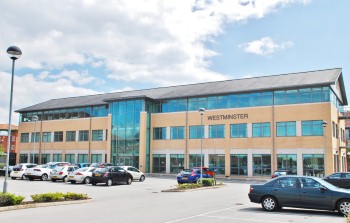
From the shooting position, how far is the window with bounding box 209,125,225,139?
43234 mm

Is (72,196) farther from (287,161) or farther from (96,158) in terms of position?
(96,158)

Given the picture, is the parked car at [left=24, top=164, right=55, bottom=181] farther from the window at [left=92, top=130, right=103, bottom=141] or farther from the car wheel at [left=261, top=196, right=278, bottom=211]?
the car wheel at [left=261, top=196, right=278, bottom=211]

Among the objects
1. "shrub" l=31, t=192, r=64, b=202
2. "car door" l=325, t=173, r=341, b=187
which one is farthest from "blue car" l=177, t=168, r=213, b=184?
"shrub" l=31, t=192, r=64, b=202

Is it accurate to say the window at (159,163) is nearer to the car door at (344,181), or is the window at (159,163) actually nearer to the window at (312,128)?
the window at (312,128)

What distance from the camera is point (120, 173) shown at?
91.4ft

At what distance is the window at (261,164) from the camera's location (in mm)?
39963

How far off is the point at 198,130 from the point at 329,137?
14227 millimetres

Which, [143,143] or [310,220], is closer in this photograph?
[310,220]

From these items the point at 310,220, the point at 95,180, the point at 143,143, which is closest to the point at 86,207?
the point at 310,220

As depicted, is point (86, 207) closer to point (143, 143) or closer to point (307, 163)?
point (307, 163)

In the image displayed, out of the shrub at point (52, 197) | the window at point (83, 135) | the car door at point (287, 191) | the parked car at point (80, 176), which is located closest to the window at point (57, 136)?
the window at point (83, 135)

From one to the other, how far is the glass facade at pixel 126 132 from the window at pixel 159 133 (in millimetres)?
2170

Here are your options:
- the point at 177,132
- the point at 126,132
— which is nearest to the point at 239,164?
the point at 177,132

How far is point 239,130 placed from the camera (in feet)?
138
